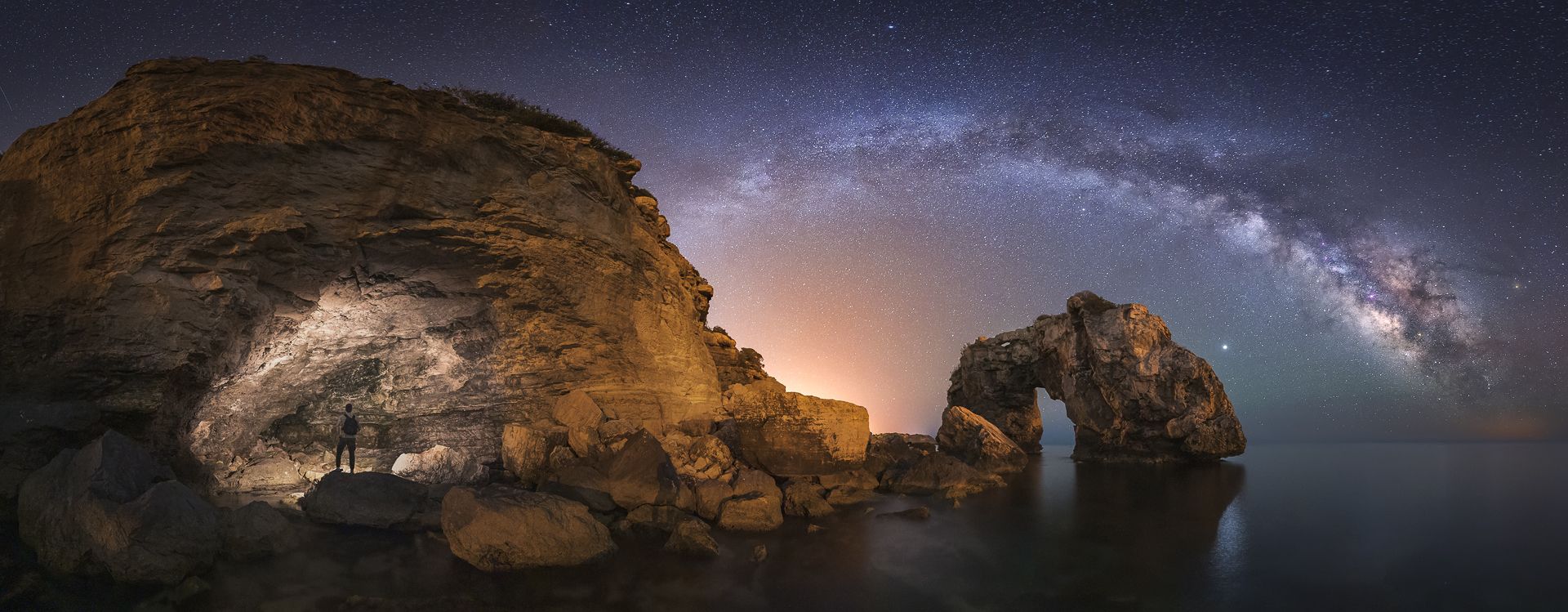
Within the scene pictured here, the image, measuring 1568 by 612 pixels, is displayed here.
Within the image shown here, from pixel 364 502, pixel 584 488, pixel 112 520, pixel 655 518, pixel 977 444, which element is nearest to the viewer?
pixel 112 520

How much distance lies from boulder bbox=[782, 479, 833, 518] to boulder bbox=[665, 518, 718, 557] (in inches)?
140

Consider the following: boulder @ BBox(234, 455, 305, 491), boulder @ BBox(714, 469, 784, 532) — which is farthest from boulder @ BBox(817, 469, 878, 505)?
boulder @ BBox(234, 455, 305, 491)

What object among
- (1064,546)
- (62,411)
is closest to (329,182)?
(62,411)

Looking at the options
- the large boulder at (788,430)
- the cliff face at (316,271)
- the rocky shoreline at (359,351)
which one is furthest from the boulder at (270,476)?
the large boulder at (788,430)

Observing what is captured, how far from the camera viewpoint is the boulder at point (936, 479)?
17.1 metres

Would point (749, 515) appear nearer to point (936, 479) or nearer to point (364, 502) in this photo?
point (364, 502)

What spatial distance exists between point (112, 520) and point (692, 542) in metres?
7.00

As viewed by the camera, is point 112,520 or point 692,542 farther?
point 692,542

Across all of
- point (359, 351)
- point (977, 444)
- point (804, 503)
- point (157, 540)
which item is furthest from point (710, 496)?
point (977, 444)

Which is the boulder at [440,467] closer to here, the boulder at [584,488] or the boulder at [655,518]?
the boulder at [584,488]

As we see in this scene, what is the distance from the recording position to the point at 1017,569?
9695mm

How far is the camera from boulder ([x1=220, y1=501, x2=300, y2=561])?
821 cm

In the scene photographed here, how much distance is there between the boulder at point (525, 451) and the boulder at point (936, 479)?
9.32 m

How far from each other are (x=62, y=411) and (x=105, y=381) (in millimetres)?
641
